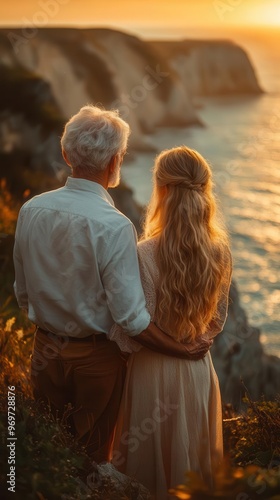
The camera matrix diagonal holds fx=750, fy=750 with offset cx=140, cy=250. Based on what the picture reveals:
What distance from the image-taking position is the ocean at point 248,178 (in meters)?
14.2

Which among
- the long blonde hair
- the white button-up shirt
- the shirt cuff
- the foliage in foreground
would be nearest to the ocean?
the long blonde hair

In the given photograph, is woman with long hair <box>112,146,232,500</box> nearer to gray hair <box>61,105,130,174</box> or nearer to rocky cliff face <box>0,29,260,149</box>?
gray hair <box>61,105,130,174</box>

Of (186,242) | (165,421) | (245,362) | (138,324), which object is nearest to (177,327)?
(138,324)

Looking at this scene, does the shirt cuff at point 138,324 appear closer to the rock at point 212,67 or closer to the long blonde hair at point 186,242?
the long blonde hair at point 186,242

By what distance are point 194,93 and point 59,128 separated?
31.7 m

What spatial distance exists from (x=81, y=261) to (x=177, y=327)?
610 millimetres

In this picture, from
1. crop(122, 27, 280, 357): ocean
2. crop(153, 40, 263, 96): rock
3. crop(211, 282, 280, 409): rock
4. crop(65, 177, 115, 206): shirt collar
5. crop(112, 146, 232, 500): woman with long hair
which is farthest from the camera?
crop(153, 40, 263, 96): rock

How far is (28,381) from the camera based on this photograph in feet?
14.3

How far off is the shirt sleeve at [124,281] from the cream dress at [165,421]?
0.26 meters

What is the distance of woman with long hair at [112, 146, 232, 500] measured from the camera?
3518 mm

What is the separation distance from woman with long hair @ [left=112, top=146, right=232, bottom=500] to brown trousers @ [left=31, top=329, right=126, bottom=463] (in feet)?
0.30

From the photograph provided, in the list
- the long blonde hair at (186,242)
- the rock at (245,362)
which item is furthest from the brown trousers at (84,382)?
the rock at (245,362)

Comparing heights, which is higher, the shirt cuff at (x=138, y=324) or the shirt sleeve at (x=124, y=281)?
the shirt sleeve at (x=124, y=281)

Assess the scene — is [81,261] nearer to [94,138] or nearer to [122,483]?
[94,138]
